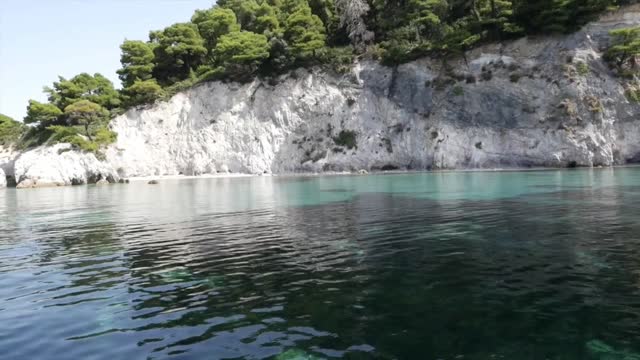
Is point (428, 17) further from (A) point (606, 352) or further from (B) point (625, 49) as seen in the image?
(A) point (606, 352)

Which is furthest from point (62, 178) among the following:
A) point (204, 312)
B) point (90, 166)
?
point (204, 312)

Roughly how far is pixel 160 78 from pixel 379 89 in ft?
135

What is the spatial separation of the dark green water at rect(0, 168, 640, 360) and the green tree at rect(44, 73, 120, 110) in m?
61.2

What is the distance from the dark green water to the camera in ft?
27.2

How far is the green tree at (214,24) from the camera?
84.6 metres

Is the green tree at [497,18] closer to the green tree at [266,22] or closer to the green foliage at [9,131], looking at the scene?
the green tree at [266,22]

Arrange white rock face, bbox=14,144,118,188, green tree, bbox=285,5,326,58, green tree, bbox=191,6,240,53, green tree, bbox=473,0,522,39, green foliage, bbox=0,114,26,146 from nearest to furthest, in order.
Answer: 1. green tree, bbox=473,0,522,39
2. white rock face, bbox=14,144,118,188
3. green tree, bbox=285,5,326,58
4. green foliage, bbox=0,114,26,146
5. green tree, bbox=191,6,240,53

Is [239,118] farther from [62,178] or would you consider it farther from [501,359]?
[501,359]

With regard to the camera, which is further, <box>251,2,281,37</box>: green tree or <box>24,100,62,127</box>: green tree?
<box>251,2,281,37</box>: green tree

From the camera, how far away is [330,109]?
75188 millimetres

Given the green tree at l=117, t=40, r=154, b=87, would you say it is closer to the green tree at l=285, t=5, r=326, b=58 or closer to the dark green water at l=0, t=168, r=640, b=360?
the green tree at l=285, t=5, r=326, b=58

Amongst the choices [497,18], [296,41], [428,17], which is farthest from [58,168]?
[497,18]

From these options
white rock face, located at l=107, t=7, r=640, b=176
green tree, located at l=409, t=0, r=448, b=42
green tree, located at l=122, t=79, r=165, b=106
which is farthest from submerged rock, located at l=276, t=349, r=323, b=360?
green tree, located at l=122, t=79, r=165, b=106

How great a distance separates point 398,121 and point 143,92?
41.9 meters
